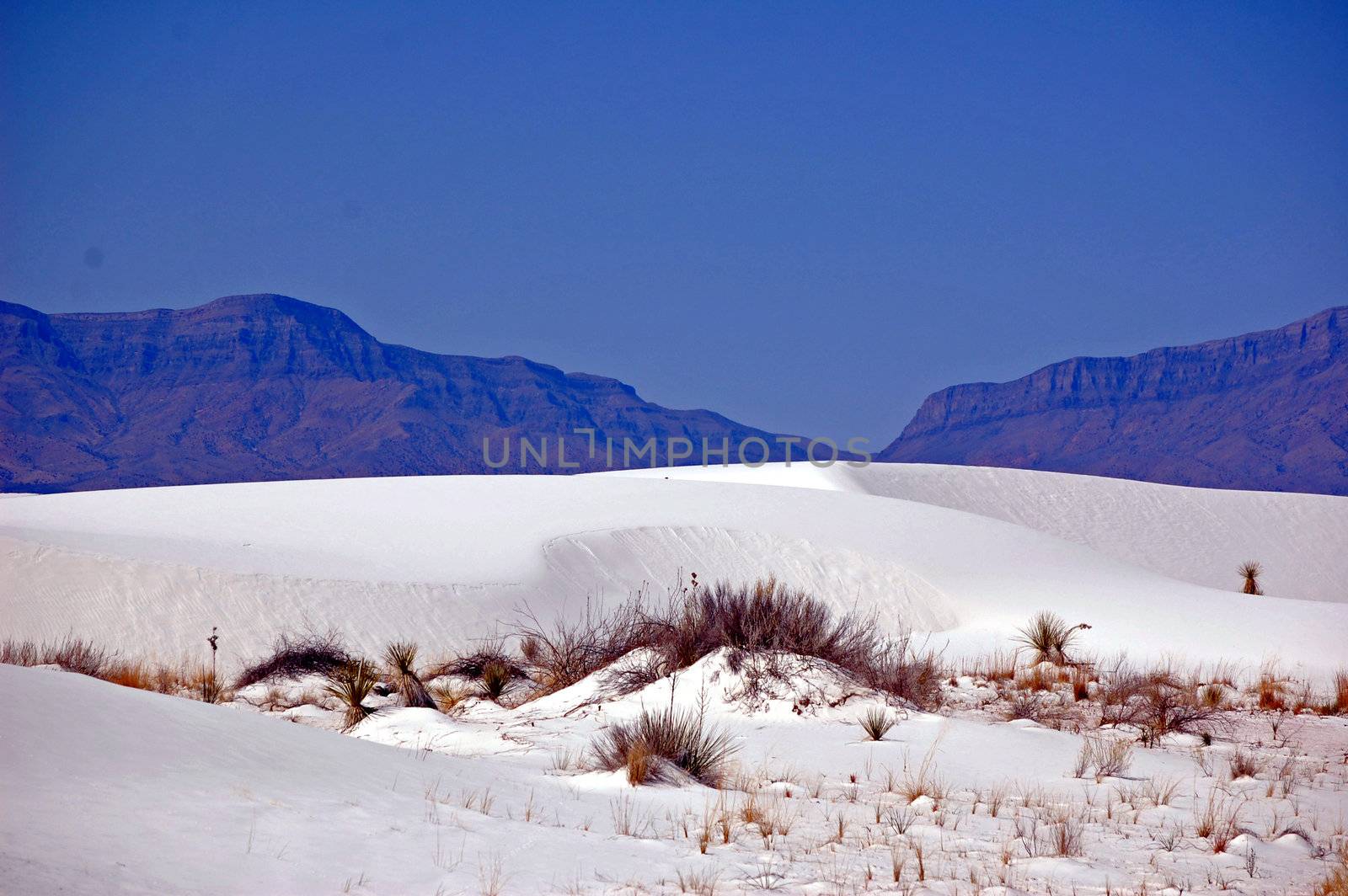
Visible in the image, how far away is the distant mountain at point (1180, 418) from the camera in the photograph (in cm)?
12562

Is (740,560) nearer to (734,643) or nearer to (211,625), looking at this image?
(211,625)

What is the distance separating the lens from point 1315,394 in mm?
141625

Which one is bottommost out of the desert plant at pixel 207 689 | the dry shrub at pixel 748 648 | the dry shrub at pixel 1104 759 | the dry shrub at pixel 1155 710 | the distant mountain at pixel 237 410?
the desert plant at pixel 207 689

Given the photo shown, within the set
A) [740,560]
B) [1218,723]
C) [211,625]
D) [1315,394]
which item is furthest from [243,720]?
[1315,394]

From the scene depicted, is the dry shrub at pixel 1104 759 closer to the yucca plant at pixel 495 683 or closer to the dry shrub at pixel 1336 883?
the dry shrub at pixel 1336 883

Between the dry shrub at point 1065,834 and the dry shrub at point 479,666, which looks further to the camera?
the dry shrub at point 479,666

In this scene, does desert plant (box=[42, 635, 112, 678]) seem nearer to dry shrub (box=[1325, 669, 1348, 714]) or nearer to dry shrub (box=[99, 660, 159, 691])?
dry shrub (box=[99, 660, 159, 691])

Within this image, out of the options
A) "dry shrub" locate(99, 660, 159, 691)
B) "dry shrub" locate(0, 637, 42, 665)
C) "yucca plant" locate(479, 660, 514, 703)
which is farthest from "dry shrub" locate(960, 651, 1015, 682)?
"dry shrub" locate(0, 637, 42, 665)

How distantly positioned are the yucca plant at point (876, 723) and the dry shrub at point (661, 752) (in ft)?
4.97

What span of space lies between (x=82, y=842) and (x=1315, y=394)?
161 metres

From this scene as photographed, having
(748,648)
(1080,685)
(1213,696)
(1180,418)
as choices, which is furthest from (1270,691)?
(1180,418)

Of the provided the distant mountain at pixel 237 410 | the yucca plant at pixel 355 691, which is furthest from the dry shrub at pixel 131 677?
the distant mountain at pixel 237 410

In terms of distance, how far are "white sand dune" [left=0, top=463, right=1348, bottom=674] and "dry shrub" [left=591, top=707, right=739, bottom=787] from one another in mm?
10601

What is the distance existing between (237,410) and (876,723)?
508ft
